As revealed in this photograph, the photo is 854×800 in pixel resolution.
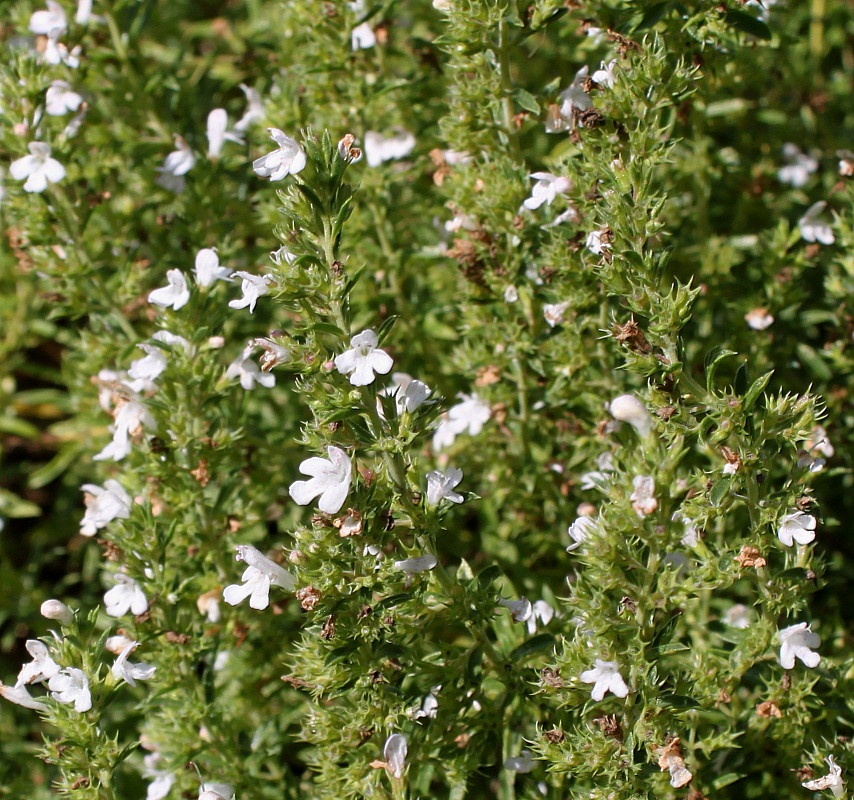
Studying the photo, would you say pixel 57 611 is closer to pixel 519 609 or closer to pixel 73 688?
pixel 73 688

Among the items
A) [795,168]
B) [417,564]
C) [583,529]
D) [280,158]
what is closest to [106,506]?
[417,564]

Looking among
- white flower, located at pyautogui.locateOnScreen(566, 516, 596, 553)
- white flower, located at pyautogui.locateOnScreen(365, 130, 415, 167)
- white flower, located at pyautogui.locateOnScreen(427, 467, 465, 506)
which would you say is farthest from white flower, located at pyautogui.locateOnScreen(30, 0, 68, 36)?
white flower, located at pyautogui.locateOnScreen(566, 516, 596, 553)

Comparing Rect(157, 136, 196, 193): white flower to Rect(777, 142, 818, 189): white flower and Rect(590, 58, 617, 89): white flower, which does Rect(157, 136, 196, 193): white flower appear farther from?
Rect(777, 142, 818, 189): white flower

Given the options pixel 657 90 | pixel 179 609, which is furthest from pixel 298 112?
pixel 179 609

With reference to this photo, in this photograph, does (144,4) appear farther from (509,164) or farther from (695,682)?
(695,682)

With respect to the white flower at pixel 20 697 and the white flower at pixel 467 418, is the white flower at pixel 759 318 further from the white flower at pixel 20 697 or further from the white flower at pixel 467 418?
the white flower at pixel 20 697

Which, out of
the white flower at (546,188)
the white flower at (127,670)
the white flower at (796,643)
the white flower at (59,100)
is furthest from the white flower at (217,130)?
the white flower at (796,643)
